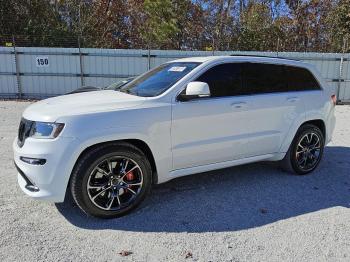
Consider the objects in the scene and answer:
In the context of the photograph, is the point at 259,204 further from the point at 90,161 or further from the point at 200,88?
the point at 90,161

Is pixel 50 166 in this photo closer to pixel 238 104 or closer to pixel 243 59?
pixel 238 104

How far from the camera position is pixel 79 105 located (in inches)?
153

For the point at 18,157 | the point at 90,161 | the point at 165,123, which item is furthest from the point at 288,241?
the point at 18,157

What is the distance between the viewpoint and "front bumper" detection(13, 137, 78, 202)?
3557mm

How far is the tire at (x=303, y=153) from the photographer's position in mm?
5332

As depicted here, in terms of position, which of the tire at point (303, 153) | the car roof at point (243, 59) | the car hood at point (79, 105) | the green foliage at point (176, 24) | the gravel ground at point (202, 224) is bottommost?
the gravel ground at point (202, 224)

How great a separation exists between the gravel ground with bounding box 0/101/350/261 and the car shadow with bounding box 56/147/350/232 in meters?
0.01

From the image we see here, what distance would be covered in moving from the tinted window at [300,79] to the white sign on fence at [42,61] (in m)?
10.3

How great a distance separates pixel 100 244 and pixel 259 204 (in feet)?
6.52

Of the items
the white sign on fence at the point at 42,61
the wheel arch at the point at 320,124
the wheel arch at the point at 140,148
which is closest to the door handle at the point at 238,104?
the wheel arch at the point at 140,148

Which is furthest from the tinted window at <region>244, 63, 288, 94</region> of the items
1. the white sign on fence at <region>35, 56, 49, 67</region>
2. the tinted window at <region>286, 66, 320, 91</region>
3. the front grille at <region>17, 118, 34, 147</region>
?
the white sign on fence at <region>35, 56, 49, 67</region>

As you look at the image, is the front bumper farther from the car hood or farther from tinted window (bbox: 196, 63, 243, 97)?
tinted window (bbox: 196, 63, 243, 97)

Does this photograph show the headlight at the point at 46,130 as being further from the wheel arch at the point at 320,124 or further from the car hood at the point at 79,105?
the wheel arch at the point at 320,124

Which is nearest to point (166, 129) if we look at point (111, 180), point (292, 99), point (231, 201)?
point (111, 180)
